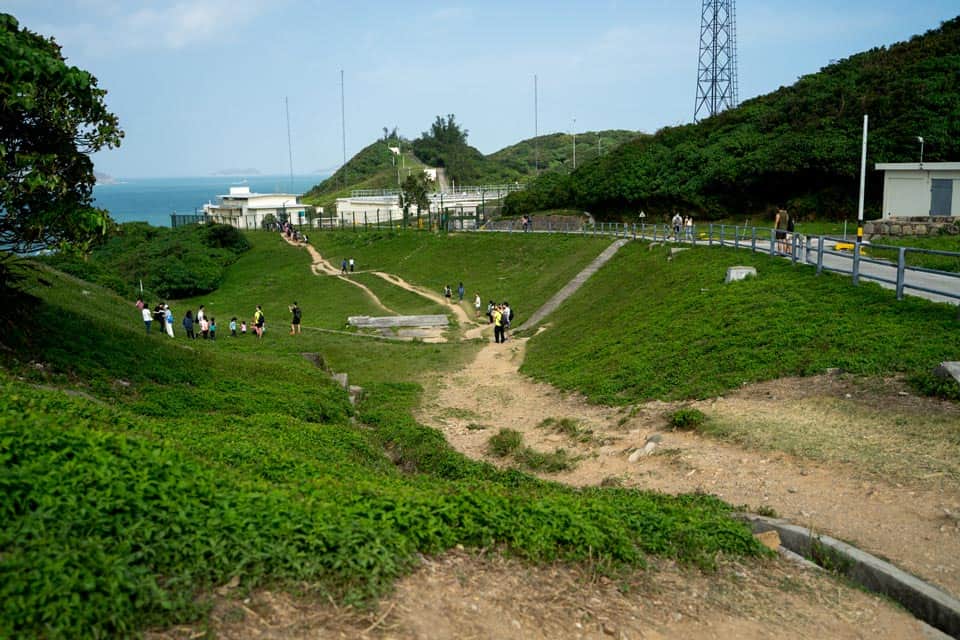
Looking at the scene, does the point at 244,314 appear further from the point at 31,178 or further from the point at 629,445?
the point at 629,445

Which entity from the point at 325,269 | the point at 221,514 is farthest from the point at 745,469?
the point at 325,269

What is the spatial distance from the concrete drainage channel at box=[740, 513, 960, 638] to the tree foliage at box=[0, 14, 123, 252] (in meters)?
11.2

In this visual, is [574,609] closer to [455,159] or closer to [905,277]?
[905,277]

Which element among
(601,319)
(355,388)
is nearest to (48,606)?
(355,388)

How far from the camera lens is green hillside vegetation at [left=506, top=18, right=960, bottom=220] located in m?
42.5

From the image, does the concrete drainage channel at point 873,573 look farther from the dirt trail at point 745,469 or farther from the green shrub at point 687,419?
the green shrub at point 687,419

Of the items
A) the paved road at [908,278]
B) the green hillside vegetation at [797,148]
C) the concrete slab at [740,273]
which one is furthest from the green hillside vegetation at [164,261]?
the paved road at [908,278]

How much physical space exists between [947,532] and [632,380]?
845cm

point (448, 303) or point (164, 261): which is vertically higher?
point (164, 261)

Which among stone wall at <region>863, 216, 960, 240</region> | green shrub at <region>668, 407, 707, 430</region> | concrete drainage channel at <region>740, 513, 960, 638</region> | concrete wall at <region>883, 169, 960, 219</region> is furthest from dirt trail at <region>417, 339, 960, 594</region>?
concrete wall at <region>883, 169, 960, 219</region>

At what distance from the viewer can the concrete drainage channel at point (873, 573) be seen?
6.00 metres

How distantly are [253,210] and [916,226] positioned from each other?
6511 centimetres

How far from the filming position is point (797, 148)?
4550cm

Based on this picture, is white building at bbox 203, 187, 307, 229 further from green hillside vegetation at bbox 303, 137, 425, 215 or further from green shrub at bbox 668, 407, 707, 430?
green shrub at bbox 668, 407, 707, 430
